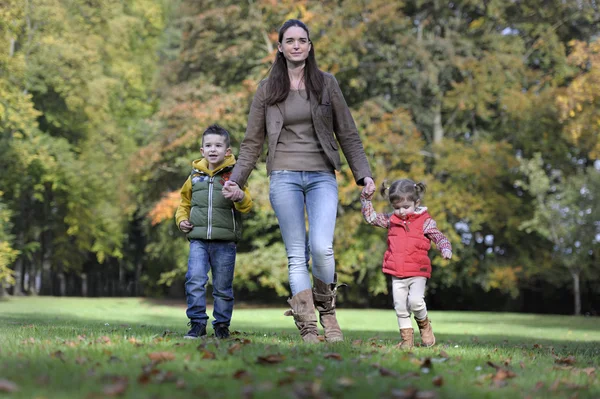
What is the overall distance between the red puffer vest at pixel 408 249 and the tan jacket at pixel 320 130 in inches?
23.0

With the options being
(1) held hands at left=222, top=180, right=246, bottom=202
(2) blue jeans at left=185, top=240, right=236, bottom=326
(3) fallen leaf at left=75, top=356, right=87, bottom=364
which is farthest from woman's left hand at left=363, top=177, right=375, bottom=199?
(3) fallen leaf at left=75, top=356, right=87, bottom=364

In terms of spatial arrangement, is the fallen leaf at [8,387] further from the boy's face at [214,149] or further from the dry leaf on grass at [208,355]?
the boy's face at [214,149]

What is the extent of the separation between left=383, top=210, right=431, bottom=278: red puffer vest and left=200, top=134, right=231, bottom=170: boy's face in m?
1.65

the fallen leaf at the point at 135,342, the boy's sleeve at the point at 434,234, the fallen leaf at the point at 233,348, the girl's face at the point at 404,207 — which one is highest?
the girl's face at the point at 404,207

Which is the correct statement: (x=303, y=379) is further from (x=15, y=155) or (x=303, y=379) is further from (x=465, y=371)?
(x=15, y=155)

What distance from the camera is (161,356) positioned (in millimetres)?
4664

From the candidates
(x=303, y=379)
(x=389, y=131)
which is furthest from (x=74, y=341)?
(x=389, y=131)

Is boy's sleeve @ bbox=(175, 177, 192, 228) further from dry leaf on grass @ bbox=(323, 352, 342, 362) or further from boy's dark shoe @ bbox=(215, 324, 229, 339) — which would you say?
dry leaf on grass @ bbox=(323, 352, 342, 362)

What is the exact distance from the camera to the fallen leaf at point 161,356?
458cm

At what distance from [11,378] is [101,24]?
102ft

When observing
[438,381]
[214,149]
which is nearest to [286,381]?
[438,381]

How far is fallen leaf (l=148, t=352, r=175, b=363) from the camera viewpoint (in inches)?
180

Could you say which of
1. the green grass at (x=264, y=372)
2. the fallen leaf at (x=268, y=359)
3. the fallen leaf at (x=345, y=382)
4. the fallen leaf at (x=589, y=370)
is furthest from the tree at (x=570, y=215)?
the fallen leaf at (x=345, y=382)

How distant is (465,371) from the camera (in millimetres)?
4793
